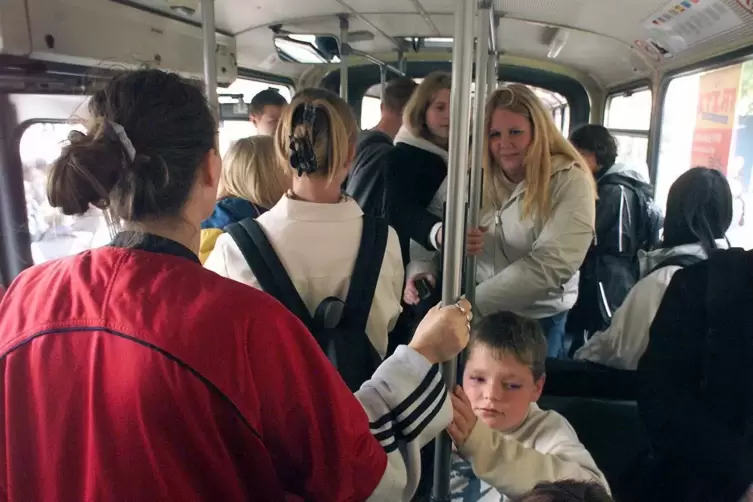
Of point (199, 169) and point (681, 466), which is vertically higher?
point (199, 169)

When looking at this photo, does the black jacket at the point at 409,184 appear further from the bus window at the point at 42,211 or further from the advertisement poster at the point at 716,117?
the advertisement poster at the point at 716,117

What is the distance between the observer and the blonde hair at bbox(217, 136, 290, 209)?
6.23 ft

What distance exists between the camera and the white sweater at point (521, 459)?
45.6 inches

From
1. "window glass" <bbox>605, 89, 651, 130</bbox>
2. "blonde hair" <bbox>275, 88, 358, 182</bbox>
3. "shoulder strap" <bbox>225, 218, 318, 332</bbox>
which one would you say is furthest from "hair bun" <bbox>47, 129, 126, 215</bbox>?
"window glass" <bbox>605, 89, 651, 130</bbox>

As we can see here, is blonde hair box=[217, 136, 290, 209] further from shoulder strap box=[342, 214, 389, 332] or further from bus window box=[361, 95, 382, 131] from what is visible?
bus window box=[361, 95, 382, 131]

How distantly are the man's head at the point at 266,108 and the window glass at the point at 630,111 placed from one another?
7.95ft

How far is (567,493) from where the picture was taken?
3.07 feet

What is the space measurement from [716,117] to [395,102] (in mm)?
1783

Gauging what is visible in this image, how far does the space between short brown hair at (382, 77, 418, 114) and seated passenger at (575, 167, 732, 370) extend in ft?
4.00

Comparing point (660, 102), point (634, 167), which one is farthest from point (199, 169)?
point (660, 102)

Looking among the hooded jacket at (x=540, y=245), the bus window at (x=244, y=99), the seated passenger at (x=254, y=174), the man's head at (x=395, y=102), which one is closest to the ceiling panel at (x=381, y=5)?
the man's head at (x=395, y=102)

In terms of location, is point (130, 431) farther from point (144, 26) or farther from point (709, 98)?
point (709, 98)

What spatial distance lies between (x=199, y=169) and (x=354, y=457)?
1.61 ft

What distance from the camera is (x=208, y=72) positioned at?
1.71 metres
